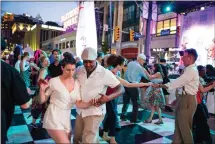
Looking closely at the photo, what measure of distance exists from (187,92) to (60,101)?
2048 mm

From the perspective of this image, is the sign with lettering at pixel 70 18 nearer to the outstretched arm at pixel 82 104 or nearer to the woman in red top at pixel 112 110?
the woman in red top at pixel 112 110

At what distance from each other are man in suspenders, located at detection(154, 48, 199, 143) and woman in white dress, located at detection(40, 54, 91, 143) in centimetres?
170

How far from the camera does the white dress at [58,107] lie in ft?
7.18

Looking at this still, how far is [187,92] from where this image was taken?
3.31 meters

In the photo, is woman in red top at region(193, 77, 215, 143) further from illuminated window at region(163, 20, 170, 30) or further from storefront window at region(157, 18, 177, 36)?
illuminated window at region(163, 20, 170, 30)

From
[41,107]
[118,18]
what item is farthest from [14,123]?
[118,18]

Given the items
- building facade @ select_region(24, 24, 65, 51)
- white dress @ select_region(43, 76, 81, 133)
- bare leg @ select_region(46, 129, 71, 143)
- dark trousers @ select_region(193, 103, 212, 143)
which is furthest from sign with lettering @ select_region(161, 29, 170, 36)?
building facade @ select_region(24, 24, 65, 51)

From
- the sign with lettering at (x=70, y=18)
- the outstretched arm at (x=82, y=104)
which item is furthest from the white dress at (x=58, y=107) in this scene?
the sign with lettering at (x=70, y=18)

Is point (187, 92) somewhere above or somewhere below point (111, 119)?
above

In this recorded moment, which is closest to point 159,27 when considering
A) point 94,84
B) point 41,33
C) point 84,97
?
point 94,84

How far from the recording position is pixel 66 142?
2.17 m

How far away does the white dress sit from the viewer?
86.1 inches

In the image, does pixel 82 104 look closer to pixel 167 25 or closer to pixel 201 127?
pixel 201 127

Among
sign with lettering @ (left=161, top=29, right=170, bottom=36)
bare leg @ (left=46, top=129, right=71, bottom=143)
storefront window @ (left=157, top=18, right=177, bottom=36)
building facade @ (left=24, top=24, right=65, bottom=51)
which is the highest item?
building facade @ (left=24, top=24, right=65, bottom=51)
